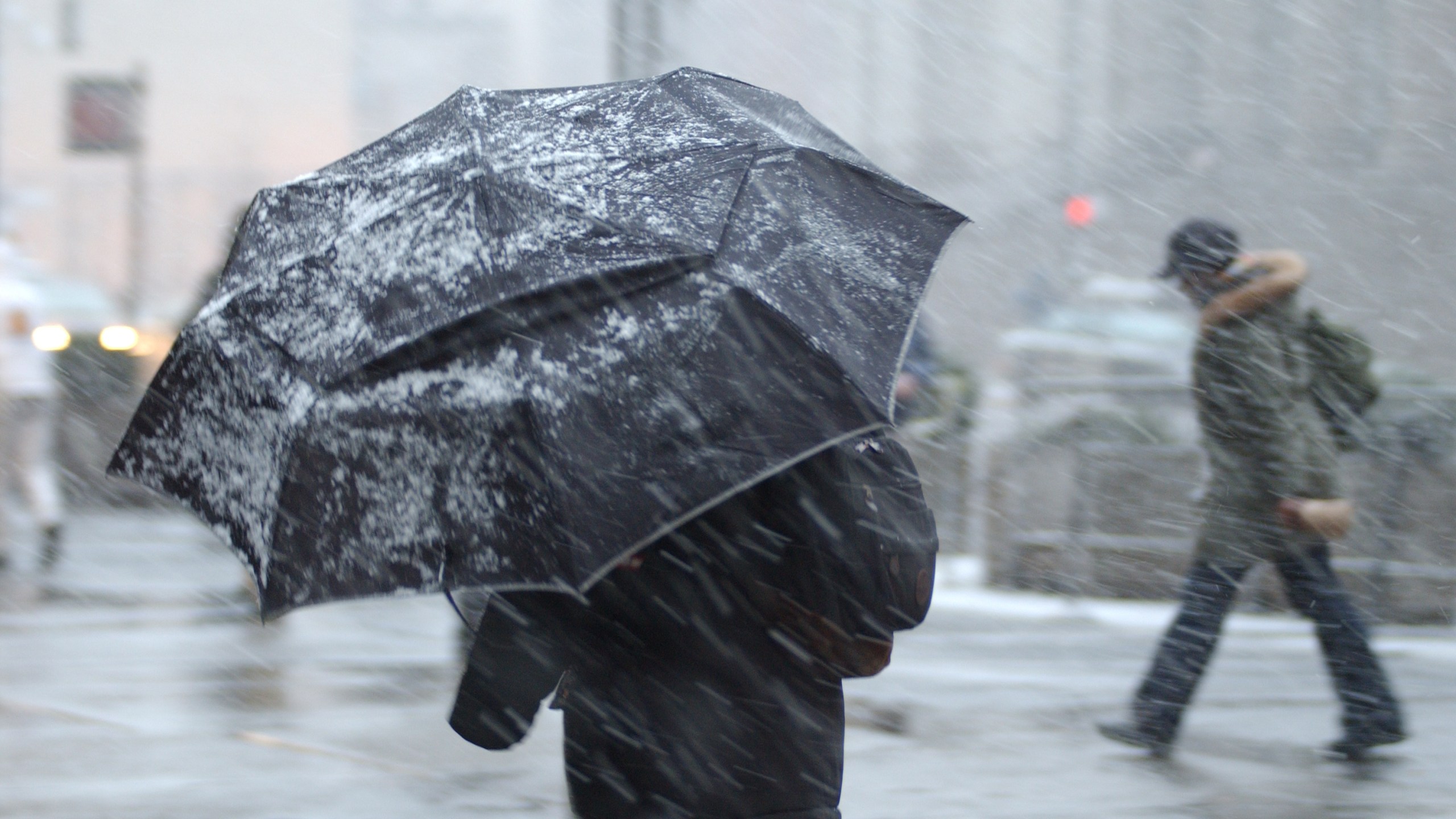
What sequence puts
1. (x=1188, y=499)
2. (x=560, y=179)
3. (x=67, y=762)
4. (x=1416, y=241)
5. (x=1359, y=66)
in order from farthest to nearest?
(x=1359, y=66)
(x=1416, y=241)
(x=1188, y=499)
(x=67, y=762)
(x=560, y=179)

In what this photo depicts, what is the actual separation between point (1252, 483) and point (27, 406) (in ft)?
20.7

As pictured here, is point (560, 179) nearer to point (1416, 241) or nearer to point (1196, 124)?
point (1416, 241)

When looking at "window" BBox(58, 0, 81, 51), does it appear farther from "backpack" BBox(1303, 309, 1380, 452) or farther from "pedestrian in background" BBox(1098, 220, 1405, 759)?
"backpack" BBox(1303, 309, 1380, 452)

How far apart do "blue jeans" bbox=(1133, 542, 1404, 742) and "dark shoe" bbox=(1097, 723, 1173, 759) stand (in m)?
0.01

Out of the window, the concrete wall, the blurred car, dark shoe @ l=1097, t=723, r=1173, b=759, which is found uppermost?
dark shoe @ l=1097, t=723, r=1173, b=759

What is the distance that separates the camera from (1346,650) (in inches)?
191

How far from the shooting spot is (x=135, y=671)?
6031mm

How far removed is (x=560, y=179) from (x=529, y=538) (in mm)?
468

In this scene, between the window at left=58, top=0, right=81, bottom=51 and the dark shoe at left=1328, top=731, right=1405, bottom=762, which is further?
the window at left=58, top=0, right=81, bottom=51

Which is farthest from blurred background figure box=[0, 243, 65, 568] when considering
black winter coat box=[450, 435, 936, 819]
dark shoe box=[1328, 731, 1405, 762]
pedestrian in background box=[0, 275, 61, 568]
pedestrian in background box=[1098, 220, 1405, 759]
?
black winter coat box=[450, 435, 936, 819]

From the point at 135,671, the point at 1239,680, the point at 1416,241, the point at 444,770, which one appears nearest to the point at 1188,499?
the point at 1239,680

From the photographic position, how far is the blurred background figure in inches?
324

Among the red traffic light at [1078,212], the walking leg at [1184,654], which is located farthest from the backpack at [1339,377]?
the red traffic light at [1078,212]

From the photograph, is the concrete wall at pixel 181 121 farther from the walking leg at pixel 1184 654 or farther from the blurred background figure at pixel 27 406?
the walking leg at pixel 1184 654
